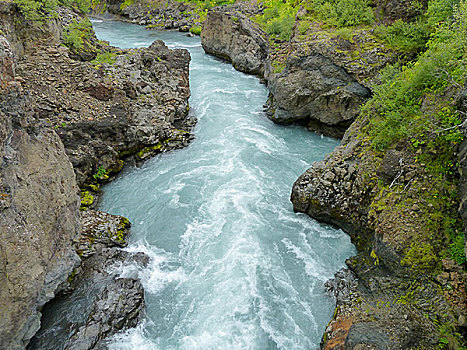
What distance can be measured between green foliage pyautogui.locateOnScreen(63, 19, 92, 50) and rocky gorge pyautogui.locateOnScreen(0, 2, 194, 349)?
0.14 m

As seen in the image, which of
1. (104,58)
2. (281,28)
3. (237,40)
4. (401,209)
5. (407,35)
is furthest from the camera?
(237,40)

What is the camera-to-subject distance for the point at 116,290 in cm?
1027

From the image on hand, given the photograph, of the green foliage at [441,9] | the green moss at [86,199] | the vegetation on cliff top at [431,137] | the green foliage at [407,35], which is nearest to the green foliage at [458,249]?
the vegetation on cliff top at [431,137]

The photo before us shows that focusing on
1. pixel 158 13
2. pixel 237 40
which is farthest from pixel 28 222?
pixel 158 13

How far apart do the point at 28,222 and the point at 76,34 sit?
14.8 metres

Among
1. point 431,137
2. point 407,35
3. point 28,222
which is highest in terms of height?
point 407,35

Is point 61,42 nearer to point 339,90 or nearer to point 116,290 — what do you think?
point 116,290

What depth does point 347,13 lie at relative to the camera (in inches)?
828

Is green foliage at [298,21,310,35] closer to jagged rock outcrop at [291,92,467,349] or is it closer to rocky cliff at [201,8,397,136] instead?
Answer: rocky cliff at [201,8,397,136]

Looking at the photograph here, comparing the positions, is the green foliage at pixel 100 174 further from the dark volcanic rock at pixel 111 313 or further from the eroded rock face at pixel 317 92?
the eroded rock face at pixel 317 92

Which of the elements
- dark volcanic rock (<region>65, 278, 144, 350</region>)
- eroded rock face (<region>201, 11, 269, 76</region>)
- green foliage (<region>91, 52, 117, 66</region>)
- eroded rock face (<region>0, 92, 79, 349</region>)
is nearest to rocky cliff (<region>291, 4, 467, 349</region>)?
dark volcanic rock (<region>65, 278, 144, 350</region>)

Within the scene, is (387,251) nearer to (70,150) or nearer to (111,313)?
(111,313)

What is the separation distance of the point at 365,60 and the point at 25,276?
19.5m

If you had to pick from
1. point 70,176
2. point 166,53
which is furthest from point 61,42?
point 70,176
